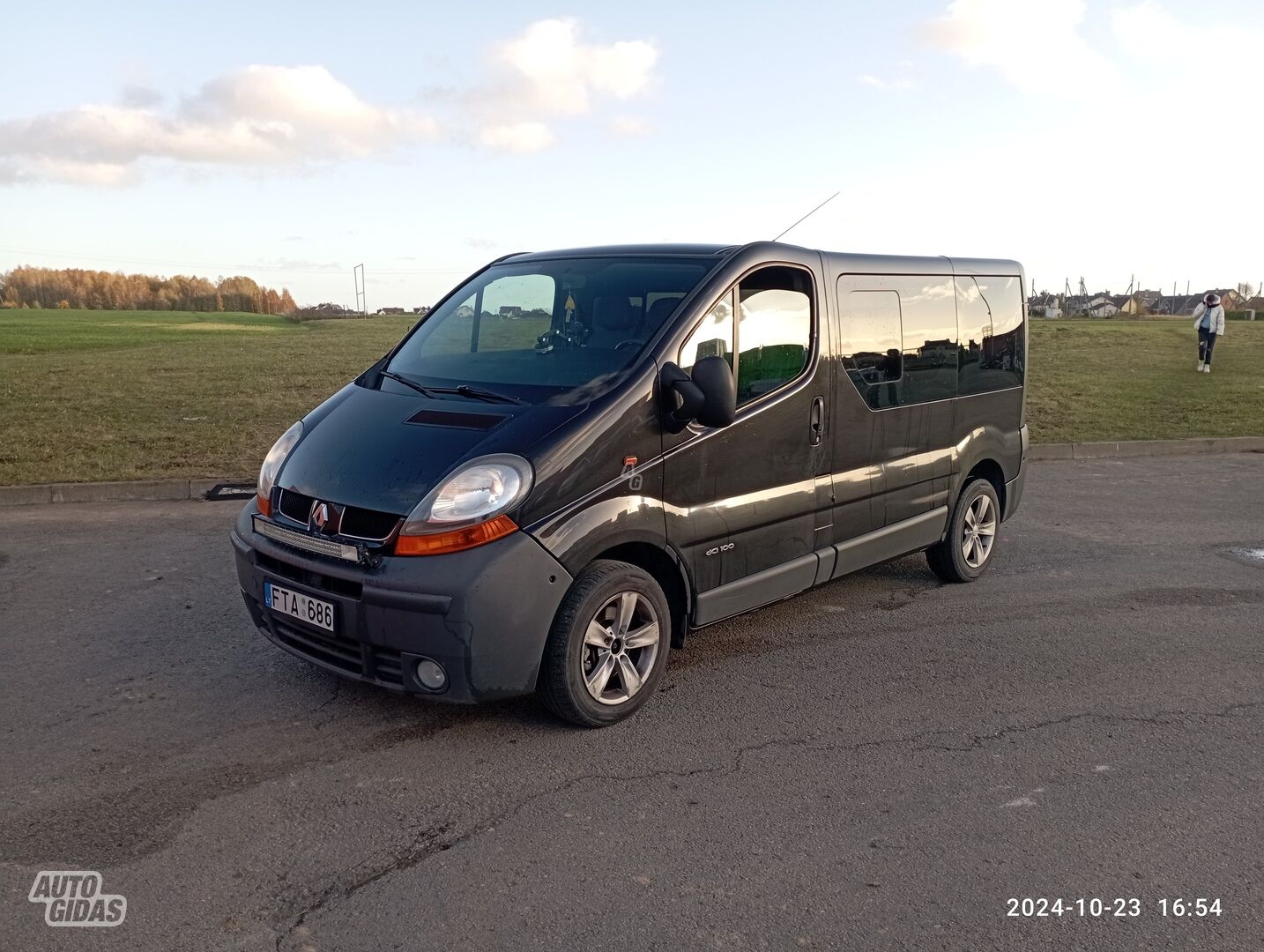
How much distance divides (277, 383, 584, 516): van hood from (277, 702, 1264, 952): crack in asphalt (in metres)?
1.21

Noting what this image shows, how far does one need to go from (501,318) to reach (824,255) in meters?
1.74

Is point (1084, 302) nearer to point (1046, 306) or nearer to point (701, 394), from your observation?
point (1046, 306)

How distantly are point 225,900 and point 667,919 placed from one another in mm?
1334

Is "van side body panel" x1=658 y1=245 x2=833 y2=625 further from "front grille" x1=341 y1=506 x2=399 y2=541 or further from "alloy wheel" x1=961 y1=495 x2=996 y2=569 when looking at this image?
"alloy wheel" x1=961 y1=495 x2=996 y2=569

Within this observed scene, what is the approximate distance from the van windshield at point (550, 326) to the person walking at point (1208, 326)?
20571 mm

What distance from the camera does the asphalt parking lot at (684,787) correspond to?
309 centimetres

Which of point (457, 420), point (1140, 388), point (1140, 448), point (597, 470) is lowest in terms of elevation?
point (1140, 448)

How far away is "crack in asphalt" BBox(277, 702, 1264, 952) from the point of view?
321 centimetres

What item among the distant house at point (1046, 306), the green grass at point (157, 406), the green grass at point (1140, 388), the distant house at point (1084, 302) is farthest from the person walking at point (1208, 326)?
the distant house at point (1084, 302)

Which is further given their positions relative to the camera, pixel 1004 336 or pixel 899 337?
pixel 1004 336

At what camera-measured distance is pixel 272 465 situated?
474 centimetres

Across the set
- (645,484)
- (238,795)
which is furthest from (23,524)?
(645,484)

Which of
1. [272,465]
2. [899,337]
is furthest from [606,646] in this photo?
[899,337]
